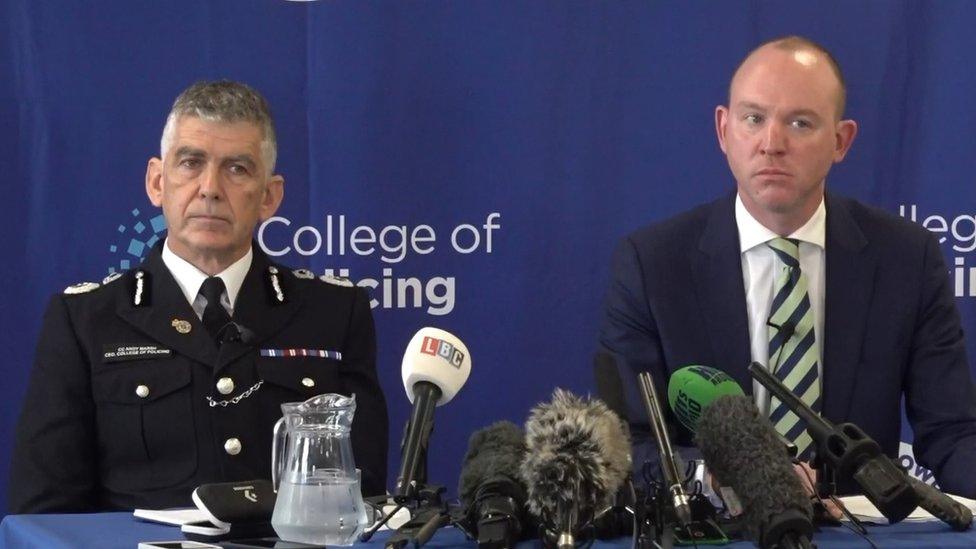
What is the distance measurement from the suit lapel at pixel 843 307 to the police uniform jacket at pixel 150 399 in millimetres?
1090

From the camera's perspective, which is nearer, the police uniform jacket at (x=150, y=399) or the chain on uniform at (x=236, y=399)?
the police uniform jacket at (x=150, y=399)

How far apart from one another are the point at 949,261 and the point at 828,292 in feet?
2.77

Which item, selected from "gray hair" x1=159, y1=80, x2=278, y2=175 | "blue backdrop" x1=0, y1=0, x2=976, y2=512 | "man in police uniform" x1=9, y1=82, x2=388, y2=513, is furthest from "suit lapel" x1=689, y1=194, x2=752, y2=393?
"gray hair" x1=159, y1=80, x2=278, y2=175

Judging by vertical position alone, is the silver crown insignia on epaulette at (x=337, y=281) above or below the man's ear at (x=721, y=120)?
below

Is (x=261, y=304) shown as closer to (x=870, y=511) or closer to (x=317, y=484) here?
(x=317, y=484)

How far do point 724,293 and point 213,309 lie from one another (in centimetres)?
122

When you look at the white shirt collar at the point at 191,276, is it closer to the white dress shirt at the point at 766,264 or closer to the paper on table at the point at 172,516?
the paper on table at the point at 172,516

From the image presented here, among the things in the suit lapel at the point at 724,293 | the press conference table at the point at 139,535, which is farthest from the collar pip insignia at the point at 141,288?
the suit lapel at the point at 724,293

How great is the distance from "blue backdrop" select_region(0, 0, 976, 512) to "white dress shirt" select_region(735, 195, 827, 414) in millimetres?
534

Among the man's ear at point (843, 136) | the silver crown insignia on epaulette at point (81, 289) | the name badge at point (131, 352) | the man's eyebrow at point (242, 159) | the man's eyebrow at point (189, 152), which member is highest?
the man's ear at point (843, 136)

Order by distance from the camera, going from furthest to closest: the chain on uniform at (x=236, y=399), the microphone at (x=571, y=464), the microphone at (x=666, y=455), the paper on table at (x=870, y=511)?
1. the chain on uniform at (x=236, y=399)
2. the paper on table at (x=870, y=511)
3. the microphone at (x=571, y=464)
4. the microphone at (x=666, y=455)

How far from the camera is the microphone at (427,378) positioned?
7.16ft

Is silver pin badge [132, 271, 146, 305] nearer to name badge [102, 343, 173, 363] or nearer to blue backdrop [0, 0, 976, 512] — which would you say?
name badge [102, 343, 173, 363]

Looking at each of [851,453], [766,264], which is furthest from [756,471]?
[766,264]
